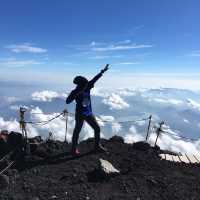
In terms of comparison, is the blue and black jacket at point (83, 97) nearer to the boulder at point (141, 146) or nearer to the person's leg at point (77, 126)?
the person's leg at point (77, 126)

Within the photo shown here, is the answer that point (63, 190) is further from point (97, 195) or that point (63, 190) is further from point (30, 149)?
point (30, 149)

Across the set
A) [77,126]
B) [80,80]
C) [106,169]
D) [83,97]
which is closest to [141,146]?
[77,126]

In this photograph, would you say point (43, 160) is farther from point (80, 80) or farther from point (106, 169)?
point (80, 80)

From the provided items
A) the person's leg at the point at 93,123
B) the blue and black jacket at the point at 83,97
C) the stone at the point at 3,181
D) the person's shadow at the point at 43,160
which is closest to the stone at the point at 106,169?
the person's shadow at the point at 43,160

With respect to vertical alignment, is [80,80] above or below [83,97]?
above

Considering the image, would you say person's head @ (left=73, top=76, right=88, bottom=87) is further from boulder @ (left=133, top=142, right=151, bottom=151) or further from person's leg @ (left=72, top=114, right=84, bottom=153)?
boulder @ (left=133, top=142, right=151, bottom=151)

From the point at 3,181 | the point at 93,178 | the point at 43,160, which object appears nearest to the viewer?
the point at 3,181

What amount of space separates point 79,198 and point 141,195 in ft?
4.85

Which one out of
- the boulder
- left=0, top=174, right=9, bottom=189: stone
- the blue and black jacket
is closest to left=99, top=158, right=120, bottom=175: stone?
the blue and black jacket

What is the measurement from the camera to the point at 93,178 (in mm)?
7863

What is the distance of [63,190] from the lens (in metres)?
7.01

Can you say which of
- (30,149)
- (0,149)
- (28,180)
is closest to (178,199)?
(28,180)

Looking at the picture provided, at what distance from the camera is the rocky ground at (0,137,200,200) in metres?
6.95

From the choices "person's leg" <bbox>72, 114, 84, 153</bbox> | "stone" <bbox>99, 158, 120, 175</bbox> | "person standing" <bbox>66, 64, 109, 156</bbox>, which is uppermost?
"person standing" <bbox>66, 64, 109, 156</bbox>
